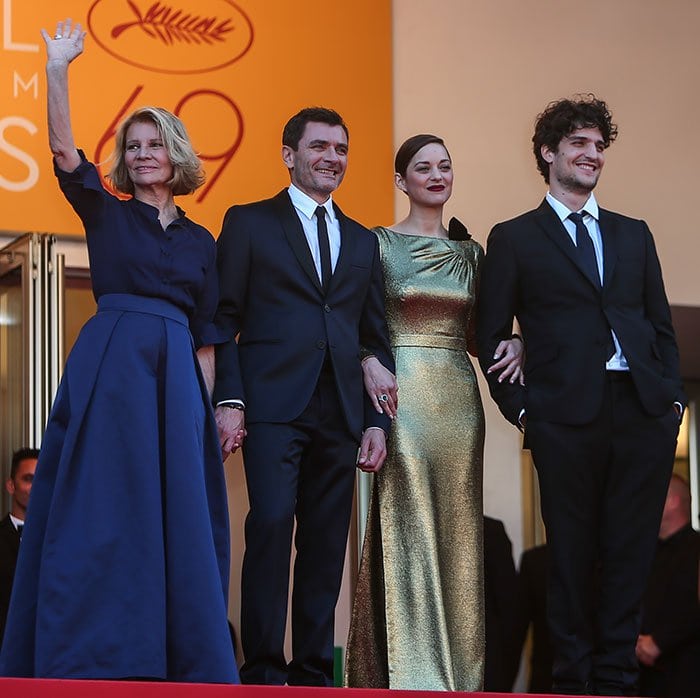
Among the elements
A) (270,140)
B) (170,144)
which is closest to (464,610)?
(170,144)

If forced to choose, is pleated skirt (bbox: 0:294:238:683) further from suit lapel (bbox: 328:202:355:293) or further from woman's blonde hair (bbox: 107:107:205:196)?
suit lapel (bbox: 328:202:355:293)

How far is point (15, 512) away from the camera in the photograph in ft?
21.5

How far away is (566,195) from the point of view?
512cm

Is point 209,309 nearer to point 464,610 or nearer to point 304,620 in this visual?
point 304,620

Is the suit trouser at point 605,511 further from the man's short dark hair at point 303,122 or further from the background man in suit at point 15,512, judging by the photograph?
the background man in suit at point 15,512

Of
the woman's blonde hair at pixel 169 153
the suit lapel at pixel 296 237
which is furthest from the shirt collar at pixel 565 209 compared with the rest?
the woman's blonde hair at pixel 169 153

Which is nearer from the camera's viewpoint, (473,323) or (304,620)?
(304,620)

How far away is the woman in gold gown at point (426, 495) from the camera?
16.4 feet

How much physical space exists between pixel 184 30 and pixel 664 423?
10.5 feet

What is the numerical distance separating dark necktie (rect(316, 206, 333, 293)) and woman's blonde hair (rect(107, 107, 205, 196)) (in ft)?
1.44

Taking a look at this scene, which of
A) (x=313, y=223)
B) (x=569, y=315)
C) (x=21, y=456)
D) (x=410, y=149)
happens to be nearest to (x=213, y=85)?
(x=21, y=456)

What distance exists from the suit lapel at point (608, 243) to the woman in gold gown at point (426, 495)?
0.35m

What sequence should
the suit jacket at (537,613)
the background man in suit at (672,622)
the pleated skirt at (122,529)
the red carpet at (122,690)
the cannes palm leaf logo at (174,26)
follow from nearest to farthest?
the red carpet at (122,690), the pleated skirt at (122,529), the background man in suit at (672,622), the suit jacket at (537,613), the cannes palm leaf logo at (174,26)

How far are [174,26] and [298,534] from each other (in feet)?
10.1
